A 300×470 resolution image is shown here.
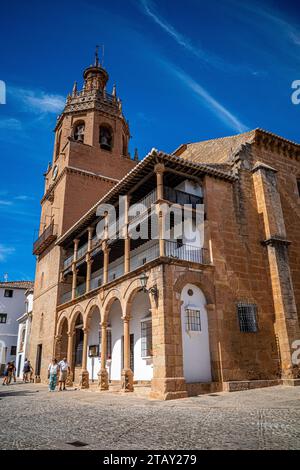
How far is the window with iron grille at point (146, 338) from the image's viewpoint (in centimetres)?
1439

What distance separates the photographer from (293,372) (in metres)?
12.4

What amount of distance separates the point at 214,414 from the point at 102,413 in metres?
2.33

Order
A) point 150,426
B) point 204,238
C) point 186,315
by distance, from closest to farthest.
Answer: point 150,426
point 186,315
point 204,238

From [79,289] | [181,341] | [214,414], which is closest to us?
[214,414]

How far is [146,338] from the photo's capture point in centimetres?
1463

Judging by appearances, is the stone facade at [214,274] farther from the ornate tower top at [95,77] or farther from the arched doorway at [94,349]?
the ornate tower top at [95,77]

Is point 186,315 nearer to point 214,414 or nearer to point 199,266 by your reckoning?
point 199,266

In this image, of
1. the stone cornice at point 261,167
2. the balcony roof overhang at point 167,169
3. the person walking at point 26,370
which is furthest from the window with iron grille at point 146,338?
the person walking at point 26,370

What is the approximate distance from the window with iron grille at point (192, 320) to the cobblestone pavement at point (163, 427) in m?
3.44

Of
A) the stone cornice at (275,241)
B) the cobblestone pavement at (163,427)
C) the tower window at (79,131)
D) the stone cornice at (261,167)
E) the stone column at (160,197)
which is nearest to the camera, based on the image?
the cobblestone pavement at (163,427)

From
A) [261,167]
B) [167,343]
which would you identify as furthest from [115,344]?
[261,167]
